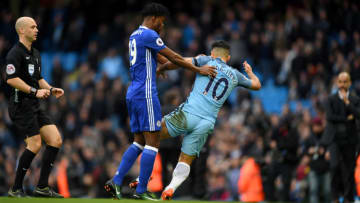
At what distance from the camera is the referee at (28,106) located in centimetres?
803

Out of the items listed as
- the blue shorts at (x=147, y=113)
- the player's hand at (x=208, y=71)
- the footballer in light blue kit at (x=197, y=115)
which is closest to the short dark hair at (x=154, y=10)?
the footballer in light blue kit at (x=197, y=115)

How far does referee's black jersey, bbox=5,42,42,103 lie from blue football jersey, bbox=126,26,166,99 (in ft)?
4.38

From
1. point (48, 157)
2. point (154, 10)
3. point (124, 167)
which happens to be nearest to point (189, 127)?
point (124, 167)

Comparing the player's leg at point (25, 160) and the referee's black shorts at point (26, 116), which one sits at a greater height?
the referee's black shorts at point (26, 116)

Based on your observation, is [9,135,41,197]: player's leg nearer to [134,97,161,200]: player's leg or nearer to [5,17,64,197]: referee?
[5,17,64,197]: referee

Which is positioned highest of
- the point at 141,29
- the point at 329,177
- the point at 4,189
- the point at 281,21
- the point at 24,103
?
the point at 281,21

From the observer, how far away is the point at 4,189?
57.6 feet

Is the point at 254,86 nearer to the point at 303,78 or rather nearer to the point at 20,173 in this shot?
the point at 20,173

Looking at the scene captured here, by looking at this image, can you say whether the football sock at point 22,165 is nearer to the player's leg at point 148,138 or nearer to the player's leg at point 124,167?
the player's leg at point 124,167

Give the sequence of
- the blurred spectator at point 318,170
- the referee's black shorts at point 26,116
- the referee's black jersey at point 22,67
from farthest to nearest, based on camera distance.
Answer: the blurred spectator at point 318,170
the referee's black shorts at point 26,116
the referee's black jersey at point 22,67

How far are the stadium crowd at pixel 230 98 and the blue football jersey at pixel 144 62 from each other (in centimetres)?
407

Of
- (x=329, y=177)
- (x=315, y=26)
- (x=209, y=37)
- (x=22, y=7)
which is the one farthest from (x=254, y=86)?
(x=22, y=7)

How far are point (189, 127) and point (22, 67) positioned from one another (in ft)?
7.50

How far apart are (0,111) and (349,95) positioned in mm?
12156
